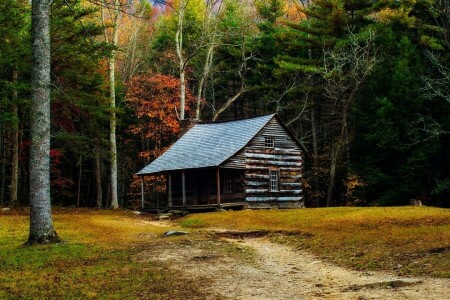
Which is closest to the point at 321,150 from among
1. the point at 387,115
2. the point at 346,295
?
the point at 387,115

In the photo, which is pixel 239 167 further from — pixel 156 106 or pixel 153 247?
pixel 153 247

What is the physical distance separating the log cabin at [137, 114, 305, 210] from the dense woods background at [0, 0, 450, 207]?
4.14 m

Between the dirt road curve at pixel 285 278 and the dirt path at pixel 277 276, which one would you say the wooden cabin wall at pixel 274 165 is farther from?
the dirt road curve at pixel 285 278

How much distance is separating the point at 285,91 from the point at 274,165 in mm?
12066

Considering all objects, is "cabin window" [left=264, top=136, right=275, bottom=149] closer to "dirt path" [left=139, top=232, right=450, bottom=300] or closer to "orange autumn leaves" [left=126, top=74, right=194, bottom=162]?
"orange autumn leaves" [left=126, top=74, right=194, bottom=162]

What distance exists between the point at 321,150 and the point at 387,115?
1343 cm

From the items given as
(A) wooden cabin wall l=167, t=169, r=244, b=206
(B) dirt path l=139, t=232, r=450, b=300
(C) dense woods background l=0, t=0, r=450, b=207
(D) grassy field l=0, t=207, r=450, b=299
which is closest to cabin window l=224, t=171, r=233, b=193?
(A) wooden cabin wall l=167, t=169, r=244, b=206

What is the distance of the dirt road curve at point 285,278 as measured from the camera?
9.93 metres

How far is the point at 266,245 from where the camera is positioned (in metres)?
18.7

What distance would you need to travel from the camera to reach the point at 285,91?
4788cm

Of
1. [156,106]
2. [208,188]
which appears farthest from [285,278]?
[156,106]

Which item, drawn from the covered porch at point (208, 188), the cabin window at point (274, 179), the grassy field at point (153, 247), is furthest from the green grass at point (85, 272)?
the cabin window at point (274, 179)

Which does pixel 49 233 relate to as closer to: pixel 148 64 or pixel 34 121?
pixel 34 121

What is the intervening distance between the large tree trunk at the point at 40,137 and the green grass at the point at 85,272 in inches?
31.7
